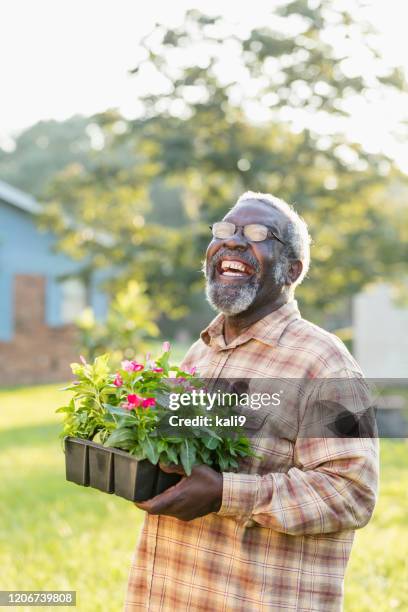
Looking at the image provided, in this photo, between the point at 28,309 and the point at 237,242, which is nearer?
the point at 237,242

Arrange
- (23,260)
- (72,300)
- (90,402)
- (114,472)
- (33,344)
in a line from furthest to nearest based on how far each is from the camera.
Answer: (72,300), (23,260), (33,344), (90,402), (114,472)

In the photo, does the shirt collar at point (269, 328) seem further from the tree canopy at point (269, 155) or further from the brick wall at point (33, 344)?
the brick wall at point (33, 344)

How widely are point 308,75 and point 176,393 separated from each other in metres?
15.6

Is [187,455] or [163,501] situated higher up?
[187,455]

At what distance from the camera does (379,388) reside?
2799 mm

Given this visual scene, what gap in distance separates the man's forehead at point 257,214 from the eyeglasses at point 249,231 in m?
0.02

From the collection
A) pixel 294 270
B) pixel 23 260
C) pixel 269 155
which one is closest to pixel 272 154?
pixel 269 155

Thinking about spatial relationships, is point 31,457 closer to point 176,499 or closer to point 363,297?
point 176,499

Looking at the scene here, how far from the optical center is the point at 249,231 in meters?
2.90

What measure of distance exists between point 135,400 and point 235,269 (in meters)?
0.60

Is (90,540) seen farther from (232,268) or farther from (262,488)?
(262,488)

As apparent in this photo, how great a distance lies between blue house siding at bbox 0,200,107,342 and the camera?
76.0ft

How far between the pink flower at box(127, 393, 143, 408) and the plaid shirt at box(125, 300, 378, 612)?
1.03 feet

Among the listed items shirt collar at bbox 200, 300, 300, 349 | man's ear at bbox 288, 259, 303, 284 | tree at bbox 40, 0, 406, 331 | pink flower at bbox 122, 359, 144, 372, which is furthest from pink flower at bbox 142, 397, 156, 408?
tree at bbox 40, 0, 406, 331
